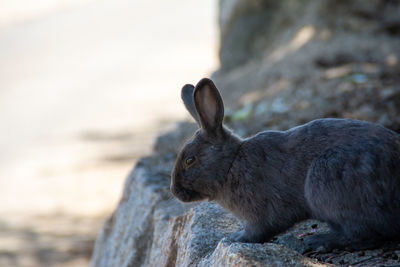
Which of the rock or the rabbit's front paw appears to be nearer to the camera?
the rock

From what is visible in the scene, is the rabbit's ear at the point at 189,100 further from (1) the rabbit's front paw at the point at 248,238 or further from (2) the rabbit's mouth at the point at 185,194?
(1) the rabbit's front paw at the point at 248,238

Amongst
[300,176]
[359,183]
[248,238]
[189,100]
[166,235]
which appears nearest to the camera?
[359,183]

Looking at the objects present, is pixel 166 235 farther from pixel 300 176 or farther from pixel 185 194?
pixel 300 176

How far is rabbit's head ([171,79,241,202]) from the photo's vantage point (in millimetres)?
3729

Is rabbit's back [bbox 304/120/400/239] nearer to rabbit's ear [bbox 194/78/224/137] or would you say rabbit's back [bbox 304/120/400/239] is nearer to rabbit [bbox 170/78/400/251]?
rabbit [bbox 170/78/400/251]

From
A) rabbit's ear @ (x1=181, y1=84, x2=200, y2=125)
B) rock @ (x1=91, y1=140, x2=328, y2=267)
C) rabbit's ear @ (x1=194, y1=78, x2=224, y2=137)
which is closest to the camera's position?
rock @ (x1=91, y1=140, x2=328, y2=267)

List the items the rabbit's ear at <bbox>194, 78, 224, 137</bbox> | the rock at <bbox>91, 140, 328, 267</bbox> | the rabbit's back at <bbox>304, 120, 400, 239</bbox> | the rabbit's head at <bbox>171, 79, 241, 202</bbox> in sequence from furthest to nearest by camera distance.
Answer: the rabbit's head at <bbox>171, 79, 241, 202</bbox> → the rabbit's ear at <bbox>194, 78, 224, 137</bbox> → the rabbit's back at <bbox>304, 120, 400, 239</bbox> → the rock at <bbox>91, 140, 328, 267</bbox>

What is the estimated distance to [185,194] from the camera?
3764mm

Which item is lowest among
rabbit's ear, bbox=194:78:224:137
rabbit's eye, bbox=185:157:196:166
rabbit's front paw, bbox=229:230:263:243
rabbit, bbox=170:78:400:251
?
rabbit's front paw, bbox=229:230:263:243

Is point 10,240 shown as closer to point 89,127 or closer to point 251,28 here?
point 89,127

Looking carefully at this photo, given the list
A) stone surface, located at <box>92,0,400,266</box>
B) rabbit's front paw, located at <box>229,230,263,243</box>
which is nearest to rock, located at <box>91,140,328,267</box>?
stone surface, located at <box>92,0,400,266</box>

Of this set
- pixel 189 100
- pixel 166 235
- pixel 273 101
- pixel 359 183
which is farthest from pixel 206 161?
pixel 273 101

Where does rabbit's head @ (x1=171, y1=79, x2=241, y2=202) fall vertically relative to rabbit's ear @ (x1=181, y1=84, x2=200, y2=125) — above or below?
below

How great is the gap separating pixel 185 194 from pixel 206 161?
0.83ft
